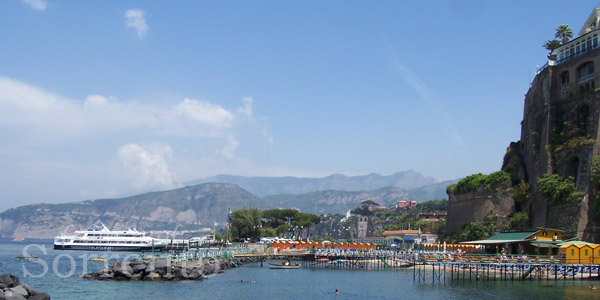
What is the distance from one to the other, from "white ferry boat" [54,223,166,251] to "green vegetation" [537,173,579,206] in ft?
392

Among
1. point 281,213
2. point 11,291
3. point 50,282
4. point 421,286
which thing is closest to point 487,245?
point 421,286

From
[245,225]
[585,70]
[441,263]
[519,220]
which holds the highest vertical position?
[585,70]

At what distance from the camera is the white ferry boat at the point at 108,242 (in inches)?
6555

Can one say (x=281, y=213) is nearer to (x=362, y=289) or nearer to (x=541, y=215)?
Answer: (x=541, y=215)

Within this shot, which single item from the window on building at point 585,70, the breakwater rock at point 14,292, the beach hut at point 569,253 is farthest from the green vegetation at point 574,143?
the breakwater rock at point 14,292

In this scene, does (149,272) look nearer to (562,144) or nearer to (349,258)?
(349,258)

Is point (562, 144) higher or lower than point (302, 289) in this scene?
higher

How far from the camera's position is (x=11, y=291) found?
38.0 m

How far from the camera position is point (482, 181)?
95062mm

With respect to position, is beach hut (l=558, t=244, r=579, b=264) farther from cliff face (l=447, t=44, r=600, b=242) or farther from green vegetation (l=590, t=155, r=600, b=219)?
green vegetation (l=590, t=155, r=600, b=219)

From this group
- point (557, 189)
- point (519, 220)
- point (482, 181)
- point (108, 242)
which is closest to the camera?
point (557, 189)

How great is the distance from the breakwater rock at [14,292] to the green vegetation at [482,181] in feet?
243

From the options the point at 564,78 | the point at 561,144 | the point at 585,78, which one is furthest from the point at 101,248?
the point at 585,78

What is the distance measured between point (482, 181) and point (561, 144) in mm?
16508
